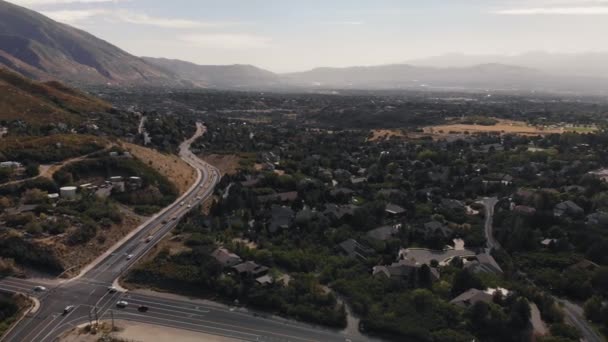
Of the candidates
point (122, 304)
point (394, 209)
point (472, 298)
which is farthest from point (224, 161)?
point (472, 298)

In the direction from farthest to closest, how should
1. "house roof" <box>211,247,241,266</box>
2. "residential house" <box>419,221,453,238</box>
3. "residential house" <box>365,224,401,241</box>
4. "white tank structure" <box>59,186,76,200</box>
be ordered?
1. "white tank structure" <box>59,186,76,200</box>
2. "residential house" <box>365,224,401,241</box>
3. "residential house" <box>419,221,453,238</box>
4. "house roof" <box>211,247,241,266</box>

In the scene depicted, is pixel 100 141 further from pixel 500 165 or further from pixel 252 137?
pixel 500 165

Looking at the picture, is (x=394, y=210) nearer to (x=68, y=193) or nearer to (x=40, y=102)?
(x=68, y=193)

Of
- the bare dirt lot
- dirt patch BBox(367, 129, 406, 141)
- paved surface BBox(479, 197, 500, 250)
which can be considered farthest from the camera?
dirt patch BBox(367, 129, 406, 141)

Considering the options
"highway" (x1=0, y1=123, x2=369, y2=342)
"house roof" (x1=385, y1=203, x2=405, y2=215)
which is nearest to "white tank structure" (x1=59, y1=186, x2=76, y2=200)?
"highway" (x1=0, y1=123, x2=369, y2=342)

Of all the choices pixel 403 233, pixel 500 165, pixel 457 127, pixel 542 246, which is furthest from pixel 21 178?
pixel 457 127

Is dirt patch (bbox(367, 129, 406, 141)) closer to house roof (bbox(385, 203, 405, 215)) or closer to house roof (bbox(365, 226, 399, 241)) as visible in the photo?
house roof (bbox(385, 203, 405, 215))
